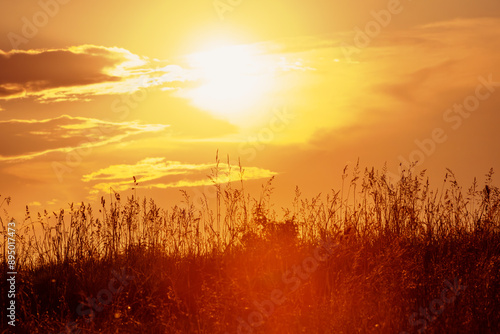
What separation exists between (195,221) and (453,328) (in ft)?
17.8

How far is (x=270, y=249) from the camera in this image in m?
9.11

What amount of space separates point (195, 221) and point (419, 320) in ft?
16.6

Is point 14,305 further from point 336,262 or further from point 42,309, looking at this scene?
point 336,262

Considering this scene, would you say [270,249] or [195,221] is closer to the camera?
[270,249]

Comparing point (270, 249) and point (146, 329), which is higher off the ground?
point (270, 249)

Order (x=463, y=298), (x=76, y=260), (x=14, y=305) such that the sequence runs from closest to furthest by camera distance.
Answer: (x=463, y=298) → (x=14, y=305) → (x=76, y=260)

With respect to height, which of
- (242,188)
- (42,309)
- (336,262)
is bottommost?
(42,309)

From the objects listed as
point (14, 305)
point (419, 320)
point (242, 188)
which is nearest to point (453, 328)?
point (419, 320)

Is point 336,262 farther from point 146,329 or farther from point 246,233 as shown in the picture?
point 146,329

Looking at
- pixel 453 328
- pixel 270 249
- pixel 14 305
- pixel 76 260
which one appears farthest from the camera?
pixel 76 260

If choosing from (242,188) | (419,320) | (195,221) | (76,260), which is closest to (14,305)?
(76,260)

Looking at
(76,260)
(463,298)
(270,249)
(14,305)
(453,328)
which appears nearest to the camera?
(453,328)

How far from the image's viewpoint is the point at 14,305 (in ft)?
27.1

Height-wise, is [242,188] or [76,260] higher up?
[242,188]
